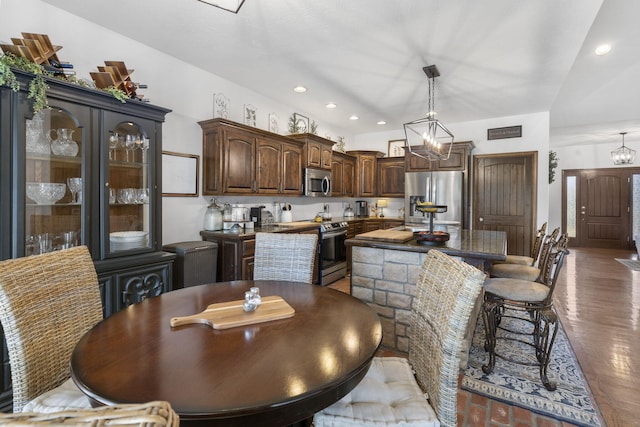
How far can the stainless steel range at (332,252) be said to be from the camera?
455 centimetres

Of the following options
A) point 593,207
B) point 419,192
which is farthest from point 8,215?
point 593,207

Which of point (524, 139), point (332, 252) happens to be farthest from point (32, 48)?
point (524, 139)

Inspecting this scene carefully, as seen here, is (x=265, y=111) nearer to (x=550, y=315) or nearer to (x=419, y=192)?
(x=419, y=192)

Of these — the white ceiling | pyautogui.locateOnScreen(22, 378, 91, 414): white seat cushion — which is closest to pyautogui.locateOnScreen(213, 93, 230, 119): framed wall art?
the white ceiling

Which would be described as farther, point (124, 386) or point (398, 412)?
point (398, 412)

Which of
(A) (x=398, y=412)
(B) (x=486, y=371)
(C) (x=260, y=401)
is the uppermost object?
(C) (x=260, y=401)

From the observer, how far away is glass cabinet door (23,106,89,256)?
1.93 m

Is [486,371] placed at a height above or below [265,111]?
below

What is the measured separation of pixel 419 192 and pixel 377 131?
1.79m

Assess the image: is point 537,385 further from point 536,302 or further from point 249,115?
point 249,115

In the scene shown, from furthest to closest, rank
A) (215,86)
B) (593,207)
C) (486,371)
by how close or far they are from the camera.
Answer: (593,207) → (215,86) → (486,371)

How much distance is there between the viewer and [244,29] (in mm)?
2664

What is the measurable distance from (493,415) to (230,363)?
1752 mm

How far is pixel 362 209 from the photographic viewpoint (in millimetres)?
6570
